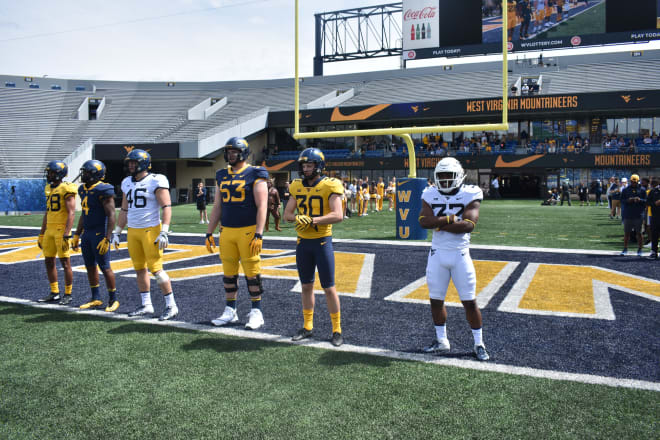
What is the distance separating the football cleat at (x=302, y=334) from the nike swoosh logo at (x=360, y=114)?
34154mm

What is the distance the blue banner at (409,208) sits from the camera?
40.9 feet

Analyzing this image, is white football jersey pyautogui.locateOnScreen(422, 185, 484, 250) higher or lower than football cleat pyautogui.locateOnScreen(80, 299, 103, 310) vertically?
higher

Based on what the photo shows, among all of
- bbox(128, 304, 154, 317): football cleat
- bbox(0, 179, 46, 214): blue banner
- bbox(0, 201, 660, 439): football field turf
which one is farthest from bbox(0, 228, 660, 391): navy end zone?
bbox(0, 179, 46, 214): blue banner

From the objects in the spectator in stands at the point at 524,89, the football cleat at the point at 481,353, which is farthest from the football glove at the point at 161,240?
the spectator in stands at the point at 524,89

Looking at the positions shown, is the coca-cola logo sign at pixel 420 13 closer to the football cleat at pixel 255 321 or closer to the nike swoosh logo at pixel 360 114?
the nike swoosh logo at pixel 360 114

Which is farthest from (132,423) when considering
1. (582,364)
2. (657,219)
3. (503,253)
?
(657,219)

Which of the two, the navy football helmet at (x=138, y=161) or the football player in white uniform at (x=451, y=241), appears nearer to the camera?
the football player in white uniform at (x=451, y=241)

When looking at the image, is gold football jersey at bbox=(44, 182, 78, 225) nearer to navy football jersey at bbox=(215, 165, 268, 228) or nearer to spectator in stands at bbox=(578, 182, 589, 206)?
navy football jersey at bbox=(215, 165, 268, 228)

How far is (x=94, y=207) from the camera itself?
249 inches

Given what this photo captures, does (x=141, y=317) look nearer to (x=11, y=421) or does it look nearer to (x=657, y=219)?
(x=11, y=421)

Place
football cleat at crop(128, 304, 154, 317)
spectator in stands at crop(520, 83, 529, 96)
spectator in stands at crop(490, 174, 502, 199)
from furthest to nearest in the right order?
spectator in stands at crop(520, 83, 529, 96)
spectator in stands at crop(490, 174, 502, 199)
football cleat at crop(128, 304, 154, 317)

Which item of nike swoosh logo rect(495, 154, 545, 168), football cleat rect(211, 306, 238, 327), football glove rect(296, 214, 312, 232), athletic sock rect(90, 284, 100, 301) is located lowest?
football cleat rect(211, 306, 238, 327)

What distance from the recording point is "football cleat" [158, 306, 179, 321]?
18.9 feet

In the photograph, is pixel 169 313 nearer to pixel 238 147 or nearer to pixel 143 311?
pixel 143 311
